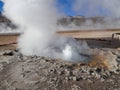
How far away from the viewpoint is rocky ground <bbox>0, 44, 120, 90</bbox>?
8.41 m

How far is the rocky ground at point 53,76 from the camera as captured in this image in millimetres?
8406

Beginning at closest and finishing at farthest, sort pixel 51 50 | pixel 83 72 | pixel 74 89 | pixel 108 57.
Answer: pixel 74 89
pixel 83 72
pixel 108 57
pixel 51 50

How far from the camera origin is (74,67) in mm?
10320

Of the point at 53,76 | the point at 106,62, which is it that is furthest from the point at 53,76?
the point at 106,62

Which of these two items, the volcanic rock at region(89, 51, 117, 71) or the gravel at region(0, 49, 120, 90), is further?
the volcanic rock at region(89, 51, 117, 71)

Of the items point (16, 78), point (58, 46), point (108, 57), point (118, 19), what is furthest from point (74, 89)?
point (118, 19)

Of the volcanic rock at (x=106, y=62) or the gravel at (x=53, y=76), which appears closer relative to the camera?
the gravel at (x=53, y=76)

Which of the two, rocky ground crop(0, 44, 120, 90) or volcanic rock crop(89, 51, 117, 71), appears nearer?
rocky ground crop(0, 44, 120, 90)

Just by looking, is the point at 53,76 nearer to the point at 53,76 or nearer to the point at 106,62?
the point at 53,76

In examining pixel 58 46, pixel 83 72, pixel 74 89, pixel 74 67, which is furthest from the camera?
pixel 58 46

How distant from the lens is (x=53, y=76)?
903 centimetres

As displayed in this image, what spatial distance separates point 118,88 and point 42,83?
2.60 meters

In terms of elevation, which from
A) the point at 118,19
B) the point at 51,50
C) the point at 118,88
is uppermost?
the point at 118,19

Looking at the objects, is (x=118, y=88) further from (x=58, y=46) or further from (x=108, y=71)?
(x=58, y=46)
